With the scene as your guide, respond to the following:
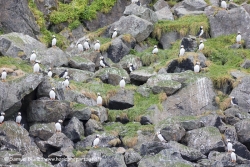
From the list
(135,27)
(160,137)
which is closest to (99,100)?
(160,137)

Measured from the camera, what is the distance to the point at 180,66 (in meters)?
42.2

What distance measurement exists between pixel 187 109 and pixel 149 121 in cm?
257

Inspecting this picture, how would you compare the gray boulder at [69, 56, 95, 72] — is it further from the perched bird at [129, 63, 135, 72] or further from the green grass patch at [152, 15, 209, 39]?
the green grass patch at [152, 15, 209, 39]

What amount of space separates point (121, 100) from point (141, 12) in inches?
382

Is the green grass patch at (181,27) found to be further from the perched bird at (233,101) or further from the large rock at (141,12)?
the perched bird at (233,101)

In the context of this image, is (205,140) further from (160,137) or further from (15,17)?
(15,17)

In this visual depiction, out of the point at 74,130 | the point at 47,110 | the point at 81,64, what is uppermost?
the point at 81,64

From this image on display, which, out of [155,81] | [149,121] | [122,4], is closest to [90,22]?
[122,4]

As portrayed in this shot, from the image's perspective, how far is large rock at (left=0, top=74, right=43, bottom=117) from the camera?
117 feet

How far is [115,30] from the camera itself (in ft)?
151

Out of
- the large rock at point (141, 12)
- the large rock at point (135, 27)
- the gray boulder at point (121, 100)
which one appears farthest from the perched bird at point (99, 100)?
the large rock at point (141, 12)

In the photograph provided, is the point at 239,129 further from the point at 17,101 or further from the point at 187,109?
the point at 17,101

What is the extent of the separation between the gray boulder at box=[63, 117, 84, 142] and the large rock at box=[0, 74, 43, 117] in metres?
2.27

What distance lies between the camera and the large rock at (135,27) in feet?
151
